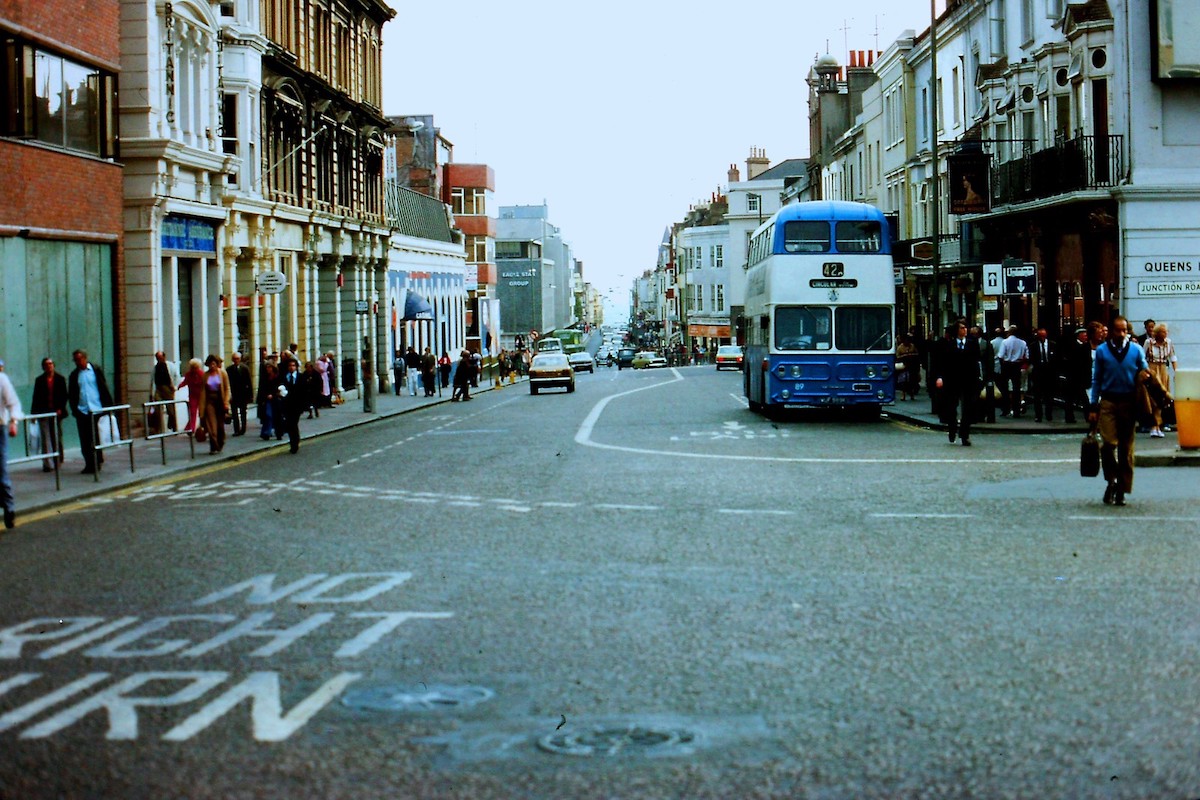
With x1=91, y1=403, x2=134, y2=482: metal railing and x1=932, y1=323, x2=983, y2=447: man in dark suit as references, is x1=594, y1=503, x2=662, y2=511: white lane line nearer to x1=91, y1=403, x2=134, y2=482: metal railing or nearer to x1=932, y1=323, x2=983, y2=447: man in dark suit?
x1=91, y1=403, x2=134, y2=482: metal railing

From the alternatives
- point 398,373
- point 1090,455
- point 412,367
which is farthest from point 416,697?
point 398,373

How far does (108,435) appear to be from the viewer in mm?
23297

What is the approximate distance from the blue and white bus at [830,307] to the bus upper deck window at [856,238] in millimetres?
21

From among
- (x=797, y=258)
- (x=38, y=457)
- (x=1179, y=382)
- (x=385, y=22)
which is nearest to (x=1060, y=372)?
(x=797, y=258)

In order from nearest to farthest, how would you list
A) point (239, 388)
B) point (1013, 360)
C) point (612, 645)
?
1. point (612, 645)
2. point (1013, 360)
3. point (239, 388)

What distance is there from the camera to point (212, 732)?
7012 millimetres

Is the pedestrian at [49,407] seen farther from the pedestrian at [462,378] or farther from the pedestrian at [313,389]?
the pedestrian at [462,378]

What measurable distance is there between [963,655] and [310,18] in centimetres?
4671

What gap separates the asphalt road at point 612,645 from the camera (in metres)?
6.41

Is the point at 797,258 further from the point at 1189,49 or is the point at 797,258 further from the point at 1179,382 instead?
the point at 1179,382

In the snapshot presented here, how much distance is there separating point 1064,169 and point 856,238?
5304 millimetres

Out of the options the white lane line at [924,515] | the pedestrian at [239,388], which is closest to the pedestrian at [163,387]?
the pedestrian at [239,388]

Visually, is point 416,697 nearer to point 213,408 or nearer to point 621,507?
point 621,507

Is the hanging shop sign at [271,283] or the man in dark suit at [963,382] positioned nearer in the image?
the man in dark suit at [963,382]
